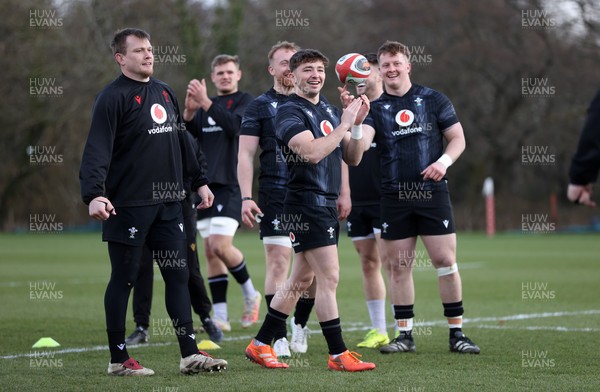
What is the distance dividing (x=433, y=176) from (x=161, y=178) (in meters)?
2.28

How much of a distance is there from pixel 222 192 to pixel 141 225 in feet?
11.1

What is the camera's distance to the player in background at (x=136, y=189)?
6.80m

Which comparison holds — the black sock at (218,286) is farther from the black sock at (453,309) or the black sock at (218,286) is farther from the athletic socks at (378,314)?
the black sock at (453,309)

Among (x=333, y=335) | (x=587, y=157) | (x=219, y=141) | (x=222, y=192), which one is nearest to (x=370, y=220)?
(x=222, y=192)

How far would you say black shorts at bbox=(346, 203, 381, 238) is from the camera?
30.1 ft

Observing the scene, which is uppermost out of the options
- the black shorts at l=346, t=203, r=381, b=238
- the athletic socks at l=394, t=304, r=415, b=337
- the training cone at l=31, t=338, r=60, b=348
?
the black shorts at l=346, t=203, r=381, b=238

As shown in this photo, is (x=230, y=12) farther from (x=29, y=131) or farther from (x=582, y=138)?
(x=582, y=138)

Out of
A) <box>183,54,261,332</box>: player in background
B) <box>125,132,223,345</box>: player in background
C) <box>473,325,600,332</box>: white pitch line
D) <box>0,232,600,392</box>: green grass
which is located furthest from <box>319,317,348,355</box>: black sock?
<box>473,325,600,332</box>: white pitch line

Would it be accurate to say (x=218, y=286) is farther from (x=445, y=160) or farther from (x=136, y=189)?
(x=136, y=189)

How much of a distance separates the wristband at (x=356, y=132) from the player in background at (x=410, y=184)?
34.7 inches

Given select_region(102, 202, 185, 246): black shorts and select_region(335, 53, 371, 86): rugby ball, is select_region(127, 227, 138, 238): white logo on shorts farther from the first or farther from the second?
select_region(335, 53, 371, 86): rugby ball

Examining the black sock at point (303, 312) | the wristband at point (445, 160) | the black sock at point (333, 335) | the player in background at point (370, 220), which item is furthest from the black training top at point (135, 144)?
the player in background at point (370, 220)

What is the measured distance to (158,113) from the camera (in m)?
7.00

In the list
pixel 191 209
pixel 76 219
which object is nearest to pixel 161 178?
pixel 191 209
